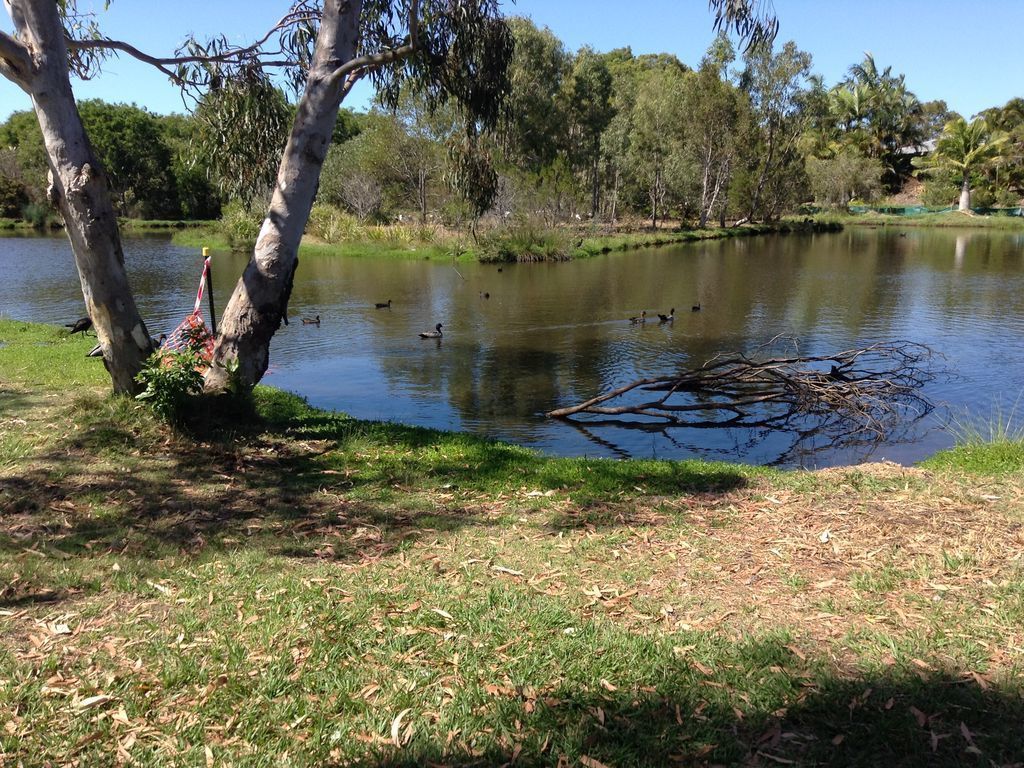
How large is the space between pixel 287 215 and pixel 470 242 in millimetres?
29356

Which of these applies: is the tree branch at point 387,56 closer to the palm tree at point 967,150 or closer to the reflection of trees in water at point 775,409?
the reflection of trees in water at point 775,409

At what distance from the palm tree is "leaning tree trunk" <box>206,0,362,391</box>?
219ft

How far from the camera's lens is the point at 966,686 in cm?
329

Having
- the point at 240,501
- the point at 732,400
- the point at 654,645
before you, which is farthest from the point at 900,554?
the point at 732,400

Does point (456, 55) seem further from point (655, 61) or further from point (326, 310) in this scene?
point (655, 61)

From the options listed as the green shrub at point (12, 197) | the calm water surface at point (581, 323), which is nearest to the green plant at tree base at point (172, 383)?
the calm water surface at point (581, 323)

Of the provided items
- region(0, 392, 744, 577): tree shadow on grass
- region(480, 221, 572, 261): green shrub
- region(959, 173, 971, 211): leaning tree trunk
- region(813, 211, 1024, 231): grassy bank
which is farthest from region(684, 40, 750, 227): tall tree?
region(0, 392, 744, 577): tree shadow on grass

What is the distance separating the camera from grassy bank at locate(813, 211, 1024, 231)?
56.9 meters

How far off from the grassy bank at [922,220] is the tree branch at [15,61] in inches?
2336

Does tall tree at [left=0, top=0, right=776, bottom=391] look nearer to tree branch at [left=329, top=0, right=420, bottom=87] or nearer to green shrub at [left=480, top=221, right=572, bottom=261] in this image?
tree branch at [left=329, top=0, right=420, bottom=87]

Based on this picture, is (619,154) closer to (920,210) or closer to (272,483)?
(920,210)

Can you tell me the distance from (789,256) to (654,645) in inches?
1442

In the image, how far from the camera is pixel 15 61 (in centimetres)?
634

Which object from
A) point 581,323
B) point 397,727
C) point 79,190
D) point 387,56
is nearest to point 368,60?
point 387,56
